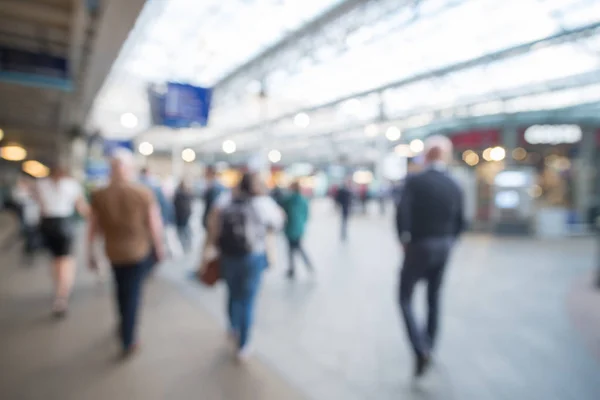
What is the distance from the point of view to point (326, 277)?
5871 mm

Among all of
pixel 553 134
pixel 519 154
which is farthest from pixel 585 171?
pixel 519 154

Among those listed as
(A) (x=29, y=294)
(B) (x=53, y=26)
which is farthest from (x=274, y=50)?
(A) (x=29, y=294)

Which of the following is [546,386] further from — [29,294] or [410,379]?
[29,294]

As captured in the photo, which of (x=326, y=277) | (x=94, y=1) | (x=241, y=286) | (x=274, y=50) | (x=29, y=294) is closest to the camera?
(x=241, y=286)

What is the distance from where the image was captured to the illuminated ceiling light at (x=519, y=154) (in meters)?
13.9

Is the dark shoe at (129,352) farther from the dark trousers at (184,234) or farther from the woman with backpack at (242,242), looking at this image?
the dark trousers at (184,234)

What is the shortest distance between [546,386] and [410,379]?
0.94 metres

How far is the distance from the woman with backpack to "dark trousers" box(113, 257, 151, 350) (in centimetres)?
63

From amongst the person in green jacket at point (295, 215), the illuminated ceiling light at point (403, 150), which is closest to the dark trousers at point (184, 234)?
the person in green jacket at point (295, 215)

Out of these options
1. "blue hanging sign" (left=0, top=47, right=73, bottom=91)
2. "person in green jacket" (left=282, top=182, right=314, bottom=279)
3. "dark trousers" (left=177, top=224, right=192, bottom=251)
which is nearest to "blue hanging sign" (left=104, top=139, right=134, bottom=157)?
"blue hanging sign" (left=0, top=47, right=73, bottom=91)

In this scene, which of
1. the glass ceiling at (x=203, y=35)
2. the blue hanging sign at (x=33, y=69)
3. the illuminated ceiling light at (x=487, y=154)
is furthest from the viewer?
the illuminated ceiling light at (x=487, y=154)

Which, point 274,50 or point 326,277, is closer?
point 326,277

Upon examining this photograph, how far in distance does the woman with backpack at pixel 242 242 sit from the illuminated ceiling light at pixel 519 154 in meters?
13.5

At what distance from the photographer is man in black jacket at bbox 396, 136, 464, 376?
2771 millimetres
